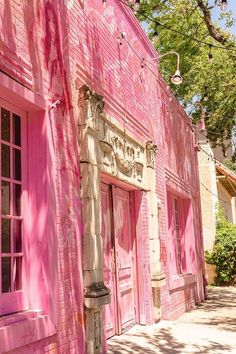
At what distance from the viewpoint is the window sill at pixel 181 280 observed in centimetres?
968

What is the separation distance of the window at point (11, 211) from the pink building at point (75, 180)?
0.03 feet

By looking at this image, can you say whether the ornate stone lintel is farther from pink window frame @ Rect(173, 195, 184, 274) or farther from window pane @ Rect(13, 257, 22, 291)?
window pane @ Rect(13, 257, 22, 291)

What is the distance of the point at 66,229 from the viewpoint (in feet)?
16.2

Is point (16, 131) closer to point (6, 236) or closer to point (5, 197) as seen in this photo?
point (5, 197)

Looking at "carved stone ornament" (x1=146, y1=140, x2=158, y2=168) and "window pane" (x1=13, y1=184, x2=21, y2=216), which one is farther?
"carved stone ornament" (x1=146, y1=140, x2=158, y2=168)

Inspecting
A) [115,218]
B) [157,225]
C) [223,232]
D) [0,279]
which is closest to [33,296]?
[0,279]

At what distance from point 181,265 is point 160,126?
12.1ft

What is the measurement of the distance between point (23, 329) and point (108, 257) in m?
2.99

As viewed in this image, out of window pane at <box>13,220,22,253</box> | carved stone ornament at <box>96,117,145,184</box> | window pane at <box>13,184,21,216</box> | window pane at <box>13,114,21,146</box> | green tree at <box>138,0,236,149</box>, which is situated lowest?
window pane at <box>13,220,22,253</box>

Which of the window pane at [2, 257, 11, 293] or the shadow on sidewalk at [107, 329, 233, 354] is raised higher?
the window pane at [2, 257, 11, 293]

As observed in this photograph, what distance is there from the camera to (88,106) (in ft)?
18.6

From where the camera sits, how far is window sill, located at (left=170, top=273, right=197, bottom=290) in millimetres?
9681

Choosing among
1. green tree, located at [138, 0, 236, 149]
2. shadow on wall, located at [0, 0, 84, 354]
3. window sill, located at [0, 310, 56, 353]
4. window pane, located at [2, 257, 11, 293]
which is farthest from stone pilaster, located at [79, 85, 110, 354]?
green tree, located at [138, 0, 236, 149]

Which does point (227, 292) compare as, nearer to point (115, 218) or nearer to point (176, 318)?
point (176, 318)
